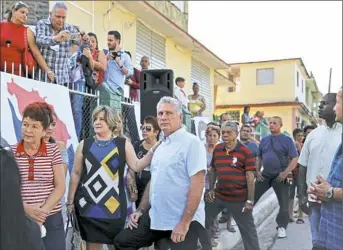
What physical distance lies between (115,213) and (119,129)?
0.83 meters

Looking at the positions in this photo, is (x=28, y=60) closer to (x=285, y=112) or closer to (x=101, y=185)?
(x=101, y=185)

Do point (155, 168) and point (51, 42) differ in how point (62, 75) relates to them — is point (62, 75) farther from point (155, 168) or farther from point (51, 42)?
point (155, 168)

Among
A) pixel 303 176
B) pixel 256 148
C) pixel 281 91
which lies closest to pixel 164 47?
pixel 256 148

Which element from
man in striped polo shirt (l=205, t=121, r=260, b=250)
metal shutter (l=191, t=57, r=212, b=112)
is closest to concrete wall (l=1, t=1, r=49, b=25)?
man in striped polo shirt (l=205, t=121, r=260, b=250)

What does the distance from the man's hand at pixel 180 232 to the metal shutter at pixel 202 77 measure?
16.0m

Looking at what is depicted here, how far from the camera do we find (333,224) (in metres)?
3.71

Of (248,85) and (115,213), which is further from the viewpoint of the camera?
(248,85)

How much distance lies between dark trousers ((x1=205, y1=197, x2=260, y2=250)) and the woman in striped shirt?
2.88 m

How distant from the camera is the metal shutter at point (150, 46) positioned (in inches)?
558

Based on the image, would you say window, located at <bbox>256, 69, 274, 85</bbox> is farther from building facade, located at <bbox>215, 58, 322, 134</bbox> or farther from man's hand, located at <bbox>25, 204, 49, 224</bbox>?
man's hand, located at <bbox>25, 204, 49, 224</bbox>

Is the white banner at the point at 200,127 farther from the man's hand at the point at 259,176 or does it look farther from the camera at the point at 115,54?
the camera at the point at 115,54

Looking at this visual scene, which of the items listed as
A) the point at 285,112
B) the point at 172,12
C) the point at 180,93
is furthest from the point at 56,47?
the point at 285,112

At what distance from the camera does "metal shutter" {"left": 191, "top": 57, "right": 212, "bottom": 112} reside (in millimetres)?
20266

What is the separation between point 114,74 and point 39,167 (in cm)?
365
